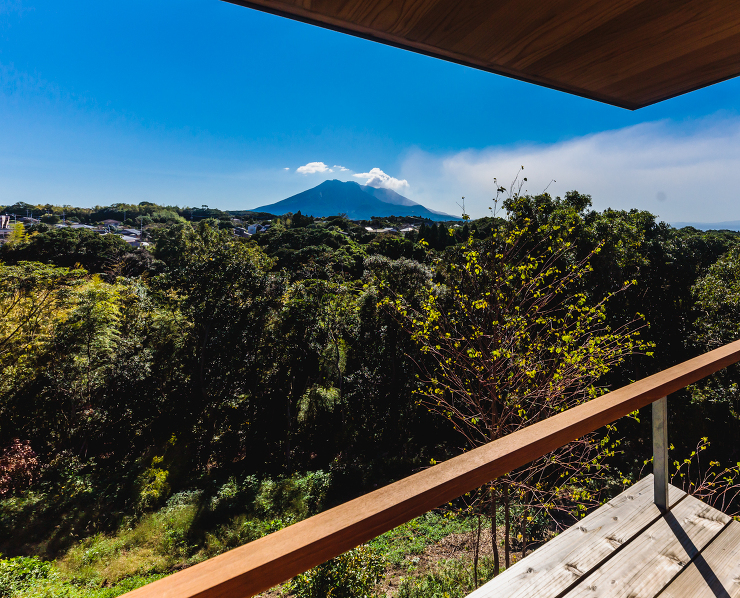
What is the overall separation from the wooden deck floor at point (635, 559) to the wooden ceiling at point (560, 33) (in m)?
1.52

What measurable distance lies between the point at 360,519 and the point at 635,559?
1141mm

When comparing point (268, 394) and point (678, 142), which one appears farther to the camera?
point (268, 394)

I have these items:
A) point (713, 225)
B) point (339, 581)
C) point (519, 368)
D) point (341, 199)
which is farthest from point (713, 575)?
point (341, 199)

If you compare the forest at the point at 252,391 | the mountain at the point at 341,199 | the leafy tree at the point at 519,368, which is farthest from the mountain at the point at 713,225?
the mountain at the point at 341,199

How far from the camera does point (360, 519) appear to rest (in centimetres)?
45

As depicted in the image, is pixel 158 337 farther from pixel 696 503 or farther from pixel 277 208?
pixel 277 208

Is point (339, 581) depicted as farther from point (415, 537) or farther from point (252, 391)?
point (252, 391)

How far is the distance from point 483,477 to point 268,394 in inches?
495

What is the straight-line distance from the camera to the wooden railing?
1.13 feet

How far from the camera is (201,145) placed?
151ft

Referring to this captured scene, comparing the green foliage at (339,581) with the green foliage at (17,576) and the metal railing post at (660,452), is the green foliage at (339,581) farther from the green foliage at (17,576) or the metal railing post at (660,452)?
the green foliage at (17,576)

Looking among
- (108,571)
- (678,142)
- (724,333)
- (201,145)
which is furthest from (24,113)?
(724,333)

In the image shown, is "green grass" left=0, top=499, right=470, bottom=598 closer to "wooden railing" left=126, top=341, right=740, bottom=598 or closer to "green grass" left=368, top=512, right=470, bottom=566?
"green grass" left=368, top=512, right=470, bottom=566

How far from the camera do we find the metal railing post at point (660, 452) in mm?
1102
